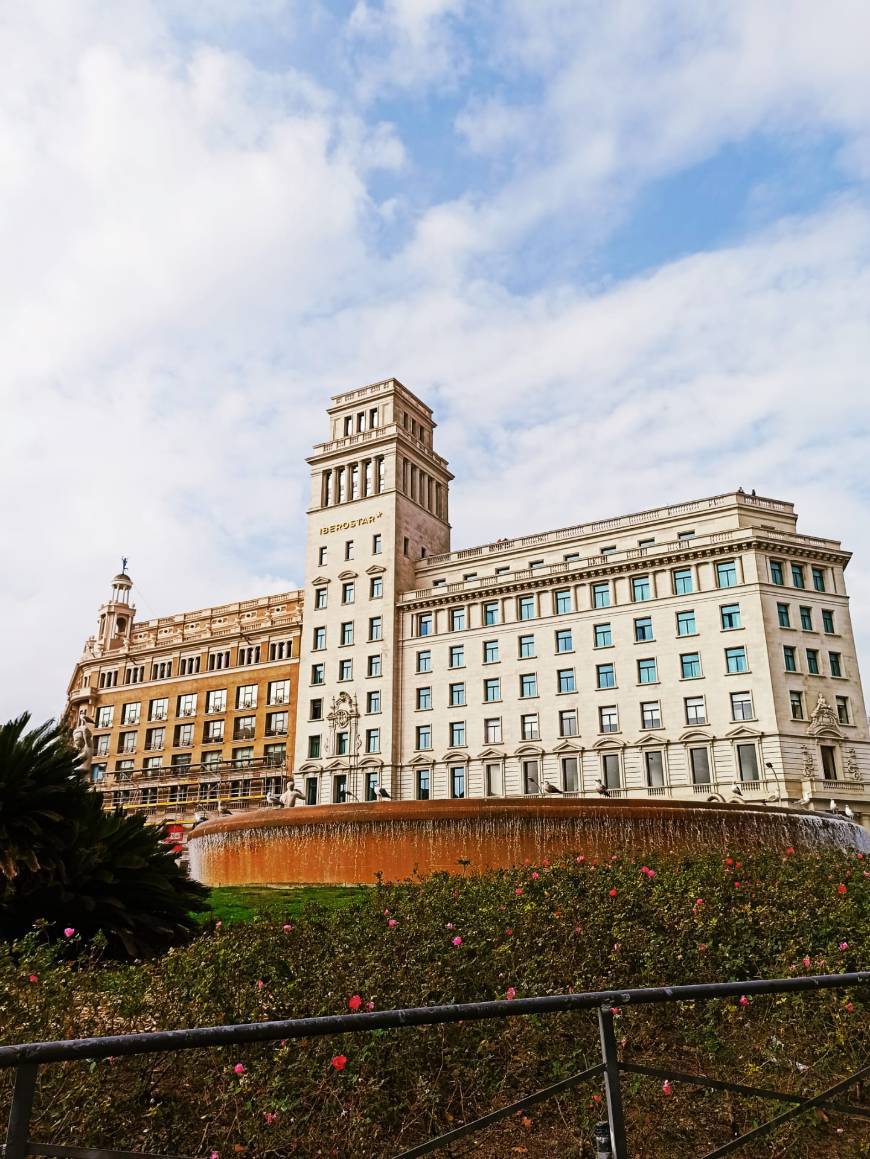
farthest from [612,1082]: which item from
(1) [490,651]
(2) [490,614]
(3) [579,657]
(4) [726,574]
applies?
(2) [490,614]

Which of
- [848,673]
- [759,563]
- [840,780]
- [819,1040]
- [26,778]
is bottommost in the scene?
[819,1040]

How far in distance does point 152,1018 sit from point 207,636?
7816 cm

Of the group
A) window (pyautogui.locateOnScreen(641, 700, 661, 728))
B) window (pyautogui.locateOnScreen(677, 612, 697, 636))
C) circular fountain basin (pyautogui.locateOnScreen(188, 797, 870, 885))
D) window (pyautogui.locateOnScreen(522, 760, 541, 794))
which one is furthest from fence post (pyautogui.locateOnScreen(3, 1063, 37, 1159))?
window (pyautogui.locateOnScreen(522, 760, 541, 794))

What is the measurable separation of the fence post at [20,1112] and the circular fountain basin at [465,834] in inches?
818

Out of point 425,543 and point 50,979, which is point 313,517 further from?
point 50,979

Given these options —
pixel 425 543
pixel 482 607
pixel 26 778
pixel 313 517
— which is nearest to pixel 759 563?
pixel 482 607

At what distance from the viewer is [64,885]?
33.0 ft

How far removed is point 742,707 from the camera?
52969 mm

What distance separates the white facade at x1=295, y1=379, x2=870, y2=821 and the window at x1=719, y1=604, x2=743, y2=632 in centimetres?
9

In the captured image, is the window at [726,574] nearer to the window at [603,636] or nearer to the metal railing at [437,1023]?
the window at [603,636]

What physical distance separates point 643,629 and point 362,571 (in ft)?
73.3

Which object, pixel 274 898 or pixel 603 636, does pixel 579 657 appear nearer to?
pixel 603 636

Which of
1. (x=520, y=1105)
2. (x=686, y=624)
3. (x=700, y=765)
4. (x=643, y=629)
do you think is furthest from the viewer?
(x=643, y=629)

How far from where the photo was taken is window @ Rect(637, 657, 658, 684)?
56.5 meters
